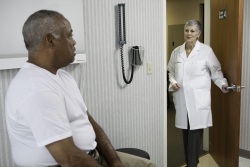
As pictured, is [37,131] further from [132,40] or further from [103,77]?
[132,40]

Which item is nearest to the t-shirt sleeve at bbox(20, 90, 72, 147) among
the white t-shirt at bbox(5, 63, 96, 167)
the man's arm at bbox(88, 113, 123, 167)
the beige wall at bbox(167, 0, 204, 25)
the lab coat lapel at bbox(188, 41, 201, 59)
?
the white t-shirt at bbox(5, 63, 96, 167)

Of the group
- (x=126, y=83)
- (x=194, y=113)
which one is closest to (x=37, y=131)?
(x=126, y=83)

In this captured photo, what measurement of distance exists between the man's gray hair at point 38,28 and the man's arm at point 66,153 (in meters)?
0.43

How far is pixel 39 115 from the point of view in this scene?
1062 mm

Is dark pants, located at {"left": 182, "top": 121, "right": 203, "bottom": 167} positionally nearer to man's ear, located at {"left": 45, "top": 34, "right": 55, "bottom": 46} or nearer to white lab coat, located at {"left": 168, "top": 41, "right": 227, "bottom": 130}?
white lab coat, located at {"left": 168, "top": 41, "right": 227, "bottom": 130}

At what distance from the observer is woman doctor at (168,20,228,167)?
2451 millimetres

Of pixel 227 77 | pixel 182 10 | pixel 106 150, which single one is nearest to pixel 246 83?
pixel 227 77

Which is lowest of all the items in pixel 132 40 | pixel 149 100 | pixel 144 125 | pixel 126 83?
pixel 144 125

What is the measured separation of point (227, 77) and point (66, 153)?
186cm

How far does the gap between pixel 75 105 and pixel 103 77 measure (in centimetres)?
68

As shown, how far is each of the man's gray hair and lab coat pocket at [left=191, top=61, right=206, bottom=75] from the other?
153 cm

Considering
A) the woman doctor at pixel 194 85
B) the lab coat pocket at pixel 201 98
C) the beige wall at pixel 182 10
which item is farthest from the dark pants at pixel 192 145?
the beige wall at pixel 182 10

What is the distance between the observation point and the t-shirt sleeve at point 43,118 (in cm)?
106

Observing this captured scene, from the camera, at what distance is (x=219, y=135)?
279 centimetres
